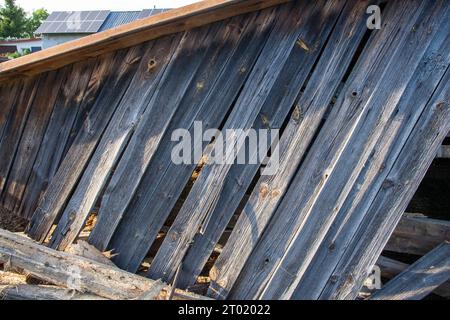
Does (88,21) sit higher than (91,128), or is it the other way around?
(88,21)

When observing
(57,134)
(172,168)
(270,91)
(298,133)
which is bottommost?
(57,134)

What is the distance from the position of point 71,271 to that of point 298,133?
1.74m

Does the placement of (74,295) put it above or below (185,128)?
below

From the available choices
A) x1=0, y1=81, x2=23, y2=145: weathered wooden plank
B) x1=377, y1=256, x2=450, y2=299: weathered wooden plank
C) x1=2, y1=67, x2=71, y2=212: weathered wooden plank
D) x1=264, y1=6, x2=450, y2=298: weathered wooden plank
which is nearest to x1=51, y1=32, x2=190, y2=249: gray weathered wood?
x1=2, y1=67, x2=71, y2=212: weathered wooden plank

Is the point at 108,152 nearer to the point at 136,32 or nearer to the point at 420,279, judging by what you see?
the point at 136,32


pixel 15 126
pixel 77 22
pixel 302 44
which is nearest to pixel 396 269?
pixel 302 44

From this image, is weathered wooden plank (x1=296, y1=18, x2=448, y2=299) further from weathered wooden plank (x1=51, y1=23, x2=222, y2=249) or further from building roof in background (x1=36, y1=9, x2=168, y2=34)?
building roof in background (x1=36, y1=9, x2=168, y2=34)

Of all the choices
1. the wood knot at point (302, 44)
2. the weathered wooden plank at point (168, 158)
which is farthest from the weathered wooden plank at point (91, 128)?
the wood knot at point (302, 44)

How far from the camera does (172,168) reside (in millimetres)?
2762

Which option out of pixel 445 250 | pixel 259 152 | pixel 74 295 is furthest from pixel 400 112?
pixel 74 295

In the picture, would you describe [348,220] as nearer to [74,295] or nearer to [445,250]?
[445,250]

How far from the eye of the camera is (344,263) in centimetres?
250

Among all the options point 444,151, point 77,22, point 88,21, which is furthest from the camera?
point 77,22

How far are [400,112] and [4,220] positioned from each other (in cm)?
302
